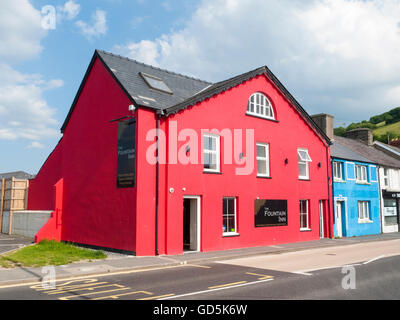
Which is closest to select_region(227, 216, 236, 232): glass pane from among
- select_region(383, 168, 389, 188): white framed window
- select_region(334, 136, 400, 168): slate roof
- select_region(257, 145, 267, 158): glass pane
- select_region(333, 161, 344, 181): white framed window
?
select_region(257, 145, 267, 158): glass pane

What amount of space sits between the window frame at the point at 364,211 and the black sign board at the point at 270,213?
32.3ft

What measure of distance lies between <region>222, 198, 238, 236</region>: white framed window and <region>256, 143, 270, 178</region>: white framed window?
2511 millimetres

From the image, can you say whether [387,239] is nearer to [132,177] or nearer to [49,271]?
[132,177]

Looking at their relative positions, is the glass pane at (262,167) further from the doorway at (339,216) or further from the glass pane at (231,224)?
the doorway at (339,216)

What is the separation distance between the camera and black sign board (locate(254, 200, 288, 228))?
1792 centimetres

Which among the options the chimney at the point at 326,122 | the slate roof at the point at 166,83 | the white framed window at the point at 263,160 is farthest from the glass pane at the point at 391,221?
the white framed window at the point at 263,160

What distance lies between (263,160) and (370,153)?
16270 mm

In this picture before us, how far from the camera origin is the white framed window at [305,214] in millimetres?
20891

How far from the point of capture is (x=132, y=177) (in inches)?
561

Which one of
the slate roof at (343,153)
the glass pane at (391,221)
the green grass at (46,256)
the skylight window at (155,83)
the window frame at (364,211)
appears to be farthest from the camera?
the glass pane at (391,221)

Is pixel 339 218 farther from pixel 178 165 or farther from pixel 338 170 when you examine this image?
pixel 178 165

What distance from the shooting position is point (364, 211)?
26828 millimetres

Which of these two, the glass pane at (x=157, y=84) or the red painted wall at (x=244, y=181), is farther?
the glass pane at (x=157, y=84)
